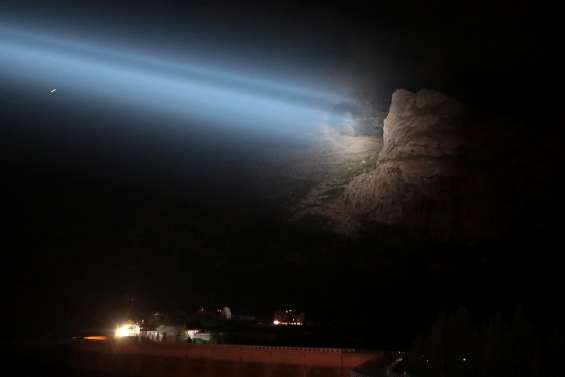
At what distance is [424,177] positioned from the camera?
46406 millimetres

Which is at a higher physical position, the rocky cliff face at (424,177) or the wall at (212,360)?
the rocky cliff face at (424,177)

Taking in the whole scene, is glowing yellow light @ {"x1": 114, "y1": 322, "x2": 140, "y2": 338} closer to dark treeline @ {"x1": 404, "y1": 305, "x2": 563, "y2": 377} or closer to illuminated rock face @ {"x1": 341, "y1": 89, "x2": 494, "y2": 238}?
illuminated rock face @ {"x1": 341, "y1": 89, "x2": 494, "y2": 238}

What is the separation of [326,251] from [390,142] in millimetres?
20457

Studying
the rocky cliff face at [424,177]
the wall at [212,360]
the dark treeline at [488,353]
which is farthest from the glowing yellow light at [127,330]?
the dark treeline at [488,353]

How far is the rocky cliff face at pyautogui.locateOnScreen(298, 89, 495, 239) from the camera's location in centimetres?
4434

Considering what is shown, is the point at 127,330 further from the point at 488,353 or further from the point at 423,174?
the point at 488,353

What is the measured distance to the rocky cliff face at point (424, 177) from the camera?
44344 mm

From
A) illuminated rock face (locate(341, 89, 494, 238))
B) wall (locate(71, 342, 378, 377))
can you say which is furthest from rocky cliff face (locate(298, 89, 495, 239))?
wall (locate(71, 342, 378, 377))

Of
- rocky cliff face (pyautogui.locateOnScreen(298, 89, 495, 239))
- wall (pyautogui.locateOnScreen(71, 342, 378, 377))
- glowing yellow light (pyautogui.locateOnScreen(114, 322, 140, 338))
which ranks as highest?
rocky cliff face (pyautogui.locateOnScreen(298, 89, 495, 239))

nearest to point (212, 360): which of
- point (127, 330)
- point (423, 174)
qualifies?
point (127, 330)

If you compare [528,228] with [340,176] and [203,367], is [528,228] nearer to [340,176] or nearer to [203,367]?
[340,176]

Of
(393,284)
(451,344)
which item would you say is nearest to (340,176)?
(393,284)

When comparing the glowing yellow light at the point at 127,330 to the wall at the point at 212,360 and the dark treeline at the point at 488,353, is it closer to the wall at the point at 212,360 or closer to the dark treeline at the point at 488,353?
the wall at the point at 212,360

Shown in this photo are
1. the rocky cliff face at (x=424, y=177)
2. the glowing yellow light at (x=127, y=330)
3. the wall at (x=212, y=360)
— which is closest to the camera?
the wall at (x=212, y=360)
